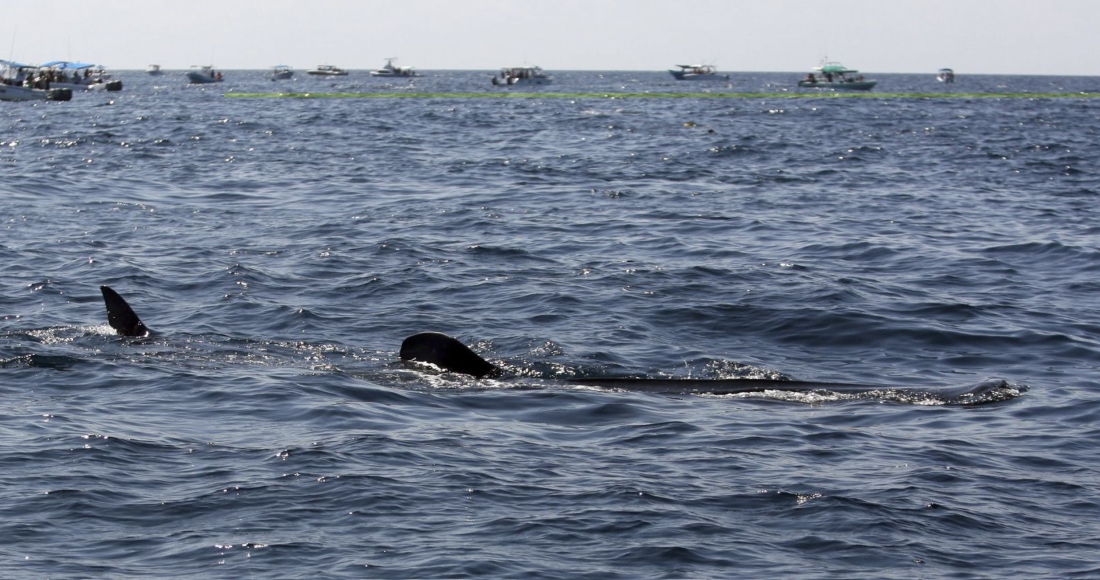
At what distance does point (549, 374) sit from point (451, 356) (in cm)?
114

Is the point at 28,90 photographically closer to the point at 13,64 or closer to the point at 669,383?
the point at 13,64

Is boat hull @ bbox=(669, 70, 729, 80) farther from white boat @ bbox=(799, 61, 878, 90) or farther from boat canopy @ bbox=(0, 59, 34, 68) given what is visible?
boat canopy @ bbox=(0, 59, 34, 68)

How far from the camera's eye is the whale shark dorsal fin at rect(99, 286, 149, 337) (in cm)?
1501

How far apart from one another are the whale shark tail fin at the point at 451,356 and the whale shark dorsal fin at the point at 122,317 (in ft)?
12.1

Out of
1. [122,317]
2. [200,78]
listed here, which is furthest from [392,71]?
[122,317]

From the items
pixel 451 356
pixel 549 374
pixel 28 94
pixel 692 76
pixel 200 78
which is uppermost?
pixel 692 76

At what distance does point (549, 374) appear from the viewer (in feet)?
46.2

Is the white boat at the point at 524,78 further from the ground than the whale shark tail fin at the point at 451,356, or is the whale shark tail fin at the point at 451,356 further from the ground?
the white boat at the point at 524,78

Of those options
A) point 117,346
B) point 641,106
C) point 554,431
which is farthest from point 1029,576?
point 641,106

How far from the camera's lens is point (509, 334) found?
1619 centimetres

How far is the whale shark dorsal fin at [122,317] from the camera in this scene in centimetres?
1501

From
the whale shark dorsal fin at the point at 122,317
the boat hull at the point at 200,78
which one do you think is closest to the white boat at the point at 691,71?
the boat hull at the point at 200,78

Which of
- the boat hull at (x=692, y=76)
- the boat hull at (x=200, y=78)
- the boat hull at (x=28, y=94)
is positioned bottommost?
the boat hull at (x=28, y=94)

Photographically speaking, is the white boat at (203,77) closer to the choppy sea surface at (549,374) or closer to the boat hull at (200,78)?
the boat hull at (200,78)
